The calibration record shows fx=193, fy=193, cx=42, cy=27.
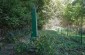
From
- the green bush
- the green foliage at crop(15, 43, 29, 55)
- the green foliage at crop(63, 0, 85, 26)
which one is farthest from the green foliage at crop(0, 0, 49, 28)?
the green foliage at crop(63, 0, 85, 26)

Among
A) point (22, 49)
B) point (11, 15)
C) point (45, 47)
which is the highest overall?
point (11, 15)

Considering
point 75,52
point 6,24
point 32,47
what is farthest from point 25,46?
point 6,24

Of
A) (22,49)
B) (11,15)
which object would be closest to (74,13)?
(11,15)

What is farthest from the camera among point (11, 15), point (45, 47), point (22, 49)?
point (11, 15)

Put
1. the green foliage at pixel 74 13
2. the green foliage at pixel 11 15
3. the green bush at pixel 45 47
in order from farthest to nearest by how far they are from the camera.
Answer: the green foliage at pixel 74 13 → the green foliage at pixel 11 15 → the green bush at pixel 45 47

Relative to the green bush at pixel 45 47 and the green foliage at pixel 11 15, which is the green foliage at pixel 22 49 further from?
the green foliage at pixel 11 15

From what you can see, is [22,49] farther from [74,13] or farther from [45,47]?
[74,13]

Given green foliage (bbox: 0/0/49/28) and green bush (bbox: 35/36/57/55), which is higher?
green foliage (bbox: 0/0/49/28)

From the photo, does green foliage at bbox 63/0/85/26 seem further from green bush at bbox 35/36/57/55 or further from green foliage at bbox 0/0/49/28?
green bush at bbox 35/36/57/55

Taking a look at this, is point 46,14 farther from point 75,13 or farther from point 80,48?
point 80,48

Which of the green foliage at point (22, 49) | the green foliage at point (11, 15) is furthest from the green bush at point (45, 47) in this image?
the green foliage at point (11, 15)

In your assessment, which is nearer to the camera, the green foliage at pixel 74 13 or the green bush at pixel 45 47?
the green bush at pixel 45 47

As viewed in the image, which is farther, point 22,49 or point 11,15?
point 11,15

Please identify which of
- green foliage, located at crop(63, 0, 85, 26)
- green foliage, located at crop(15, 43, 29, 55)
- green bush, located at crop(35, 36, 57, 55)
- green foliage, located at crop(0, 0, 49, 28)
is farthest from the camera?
green foliage, located at crop(63, 0, 85, 26)
